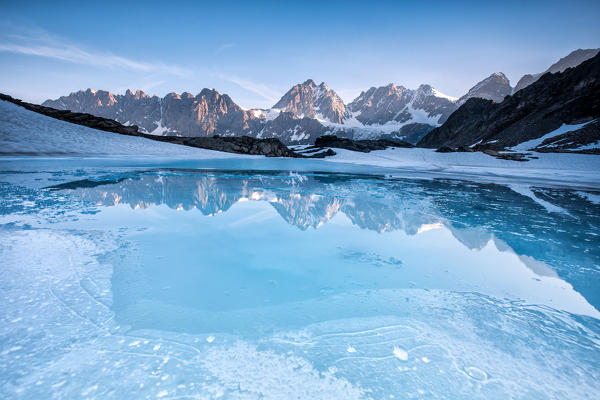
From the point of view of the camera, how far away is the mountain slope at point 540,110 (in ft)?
155

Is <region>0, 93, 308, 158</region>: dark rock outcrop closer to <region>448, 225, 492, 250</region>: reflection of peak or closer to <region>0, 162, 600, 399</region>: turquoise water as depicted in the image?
<region>0, 162, 600, 399</region>: turquoise water

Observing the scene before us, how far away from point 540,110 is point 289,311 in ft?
261

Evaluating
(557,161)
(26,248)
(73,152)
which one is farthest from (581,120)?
(73,152)

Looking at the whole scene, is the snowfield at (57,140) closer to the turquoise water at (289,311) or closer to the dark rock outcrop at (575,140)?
the turquoise water at (289,311)

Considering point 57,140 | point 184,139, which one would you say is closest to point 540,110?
point 184,139

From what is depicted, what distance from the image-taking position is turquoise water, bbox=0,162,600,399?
169 cm

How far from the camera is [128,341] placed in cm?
192

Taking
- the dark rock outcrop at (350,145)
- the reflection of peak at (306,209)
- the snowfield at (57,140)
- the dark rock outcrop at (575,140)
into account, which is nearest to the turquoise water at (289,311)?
the reflection of peak at (306,209)

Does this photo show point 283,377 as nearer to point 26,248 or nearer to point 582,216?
point 26,248

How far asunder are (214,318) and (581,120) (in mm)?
65131

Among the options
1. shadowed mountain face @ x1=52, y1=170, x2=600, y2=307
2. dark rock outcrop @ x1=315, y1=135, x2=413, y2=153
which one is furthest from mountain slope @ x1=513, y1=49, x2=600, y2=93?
shadowed mountain face @ x1=52, y1=170, x2=600, y2=307

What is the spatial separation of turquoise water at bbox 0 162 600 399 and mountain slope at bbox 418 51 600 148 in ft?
195

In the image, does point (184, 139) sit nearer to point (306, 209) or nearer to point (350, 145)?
point (350, 145)

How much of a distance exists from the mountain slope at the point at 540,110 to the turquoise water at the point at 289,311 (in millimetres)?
59394
